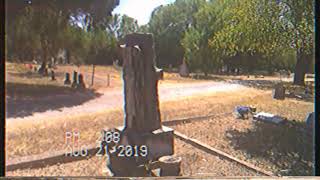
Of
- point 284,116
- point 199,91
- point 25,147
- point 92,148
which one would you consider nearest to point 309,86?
point 284,116

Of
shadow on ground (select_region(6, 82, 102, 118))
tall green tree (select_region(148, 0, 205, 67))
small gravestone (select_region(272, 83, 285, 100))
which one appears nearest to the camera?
shadow on ground (select_region(6, 82, 102, 118))

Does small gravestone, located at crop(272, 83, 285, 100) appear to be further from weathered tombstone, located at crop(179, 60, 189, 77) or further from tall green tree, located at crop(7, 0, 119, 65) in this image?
tall green tree, located at crop(7, 0, 119, 65)

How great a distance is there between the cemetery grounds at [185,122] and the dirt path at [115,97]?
12 millimetres

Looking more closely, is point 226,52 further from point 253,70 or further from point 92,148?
point 92,148

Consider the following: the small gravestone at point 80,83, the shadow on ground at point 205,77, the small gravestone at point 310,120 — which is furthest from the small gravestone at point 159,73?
the small gravestone at point 310,120

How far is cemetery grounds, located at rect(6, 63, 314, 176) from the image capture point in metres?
3.51

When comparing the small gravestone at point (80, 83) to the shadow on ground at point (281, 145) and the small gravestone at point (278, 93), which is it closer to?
the shadow on ground at point (281, 145)

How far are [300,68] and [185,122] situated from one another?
1520mm

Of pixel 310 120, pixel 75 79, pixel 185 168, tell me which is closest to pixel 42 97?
pixel 75 79

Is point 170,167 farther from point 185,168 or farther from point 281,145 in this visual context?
point 281,145

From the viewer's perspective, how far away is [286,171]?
143 inches

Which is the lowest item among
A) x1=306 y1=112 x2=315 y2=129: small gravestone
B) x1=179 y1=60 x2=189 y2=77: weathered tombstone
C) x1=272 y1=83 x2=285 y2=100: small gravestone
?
x1=306 y1=112 x2=315 y2=129: small gravestone

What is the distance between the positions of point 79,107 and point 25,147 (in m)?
0.74
